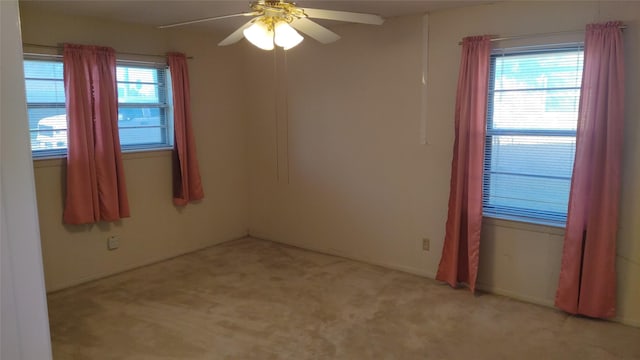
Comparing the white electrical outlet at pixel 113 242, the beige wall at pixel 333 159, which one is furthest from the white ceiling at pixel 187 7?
the white electrical outlet at pixel 113 242

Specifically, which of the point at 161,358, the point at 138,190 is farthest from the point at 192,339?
the point at 138,190

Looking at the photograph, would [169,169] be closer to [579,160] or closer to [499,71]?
[499,71]

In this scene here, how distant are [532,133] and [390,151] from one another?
1.25 m

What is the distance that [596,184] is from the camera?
326 cm

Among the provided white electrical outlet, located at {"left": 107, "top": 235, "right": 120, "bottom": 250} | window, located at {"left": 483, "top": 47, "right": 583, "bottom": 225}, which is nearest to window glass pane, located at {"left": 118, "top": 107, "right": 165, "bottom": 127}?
white electrical outlet, located at {"left": 107, "top": 235, "right": 120, "bottom": 250}

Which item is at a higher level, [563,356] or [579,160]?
[579,160]

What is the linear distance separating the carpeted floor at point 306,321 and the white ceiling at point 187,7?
7.62 ft

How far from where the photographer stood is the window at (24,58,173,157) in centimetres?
388

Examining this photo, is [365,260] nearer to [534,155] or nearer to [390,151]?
[390,151]

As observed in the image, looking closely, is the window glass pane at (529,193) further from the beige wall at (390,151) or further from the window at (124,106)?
the window at (124,106)

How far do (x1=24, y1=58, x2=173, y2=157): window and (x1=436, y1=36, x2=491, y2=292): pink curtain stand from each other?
2.84 metres

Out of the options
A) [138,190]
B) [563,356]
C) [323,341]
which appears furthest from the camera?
[138,190]

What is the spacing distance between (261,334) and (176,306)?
871 millimetres

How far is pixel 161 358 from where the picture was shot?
2.95 metres
